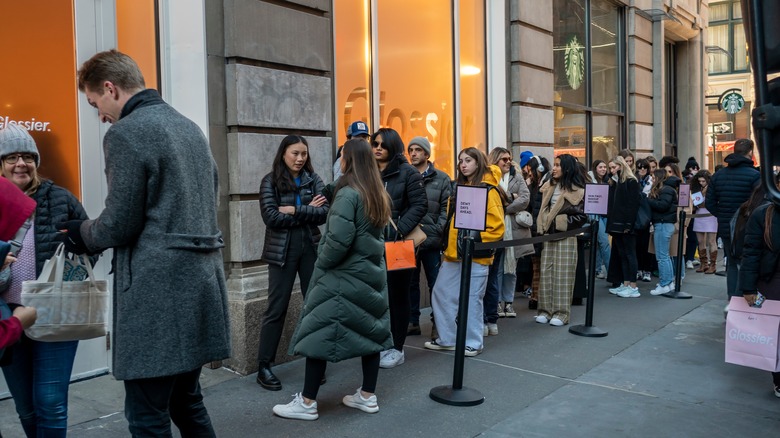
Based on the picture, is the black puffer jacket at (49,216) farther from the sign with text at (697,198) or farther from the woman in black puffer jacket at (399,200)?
the sign with text at (697,198)

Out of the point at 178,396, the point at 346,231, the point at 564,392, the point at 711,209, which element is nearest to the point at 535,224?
the point at 711,209

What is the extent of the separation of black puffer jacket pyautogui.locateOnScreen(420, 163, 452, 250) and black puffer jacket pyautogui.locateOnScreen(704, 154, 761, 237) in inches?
152

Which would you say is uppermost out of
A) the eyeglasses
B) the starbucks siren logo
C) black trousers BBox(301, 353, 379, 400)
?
the starbucks siren logo

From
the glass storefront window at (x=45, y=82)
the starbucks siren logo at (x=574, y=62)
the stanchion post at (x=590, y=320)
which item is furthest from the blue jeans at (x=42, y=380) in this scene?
the starbucks siren logo at (x=574, y=62)

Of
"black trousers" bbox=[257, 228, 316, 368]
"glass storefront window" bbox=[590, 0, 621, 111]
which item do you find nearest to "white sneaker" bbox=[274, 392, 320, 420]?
"black trousers" bbox=[257, 228, 316, 368]

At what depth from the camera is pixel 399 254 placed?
565 centimetres

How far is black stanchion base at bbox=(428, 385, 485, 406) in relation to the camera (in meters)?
5.09

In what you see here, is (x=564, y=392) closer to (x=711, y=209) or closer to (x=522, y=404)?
(x=522, y=404)

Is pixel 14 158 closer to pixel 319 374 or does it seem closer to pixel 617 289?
pixel 319 374

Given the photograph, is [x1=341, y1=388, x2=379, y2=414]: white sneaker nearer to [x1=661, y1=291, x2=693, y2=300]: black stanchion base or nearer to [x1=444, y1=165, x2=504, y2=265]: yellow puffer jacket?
[x1=444, y1=165, x2=504, y2=265]: yellow puffer jacket

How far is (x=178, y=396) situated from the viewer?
3.15 m

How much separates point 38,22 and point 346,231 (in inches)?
112

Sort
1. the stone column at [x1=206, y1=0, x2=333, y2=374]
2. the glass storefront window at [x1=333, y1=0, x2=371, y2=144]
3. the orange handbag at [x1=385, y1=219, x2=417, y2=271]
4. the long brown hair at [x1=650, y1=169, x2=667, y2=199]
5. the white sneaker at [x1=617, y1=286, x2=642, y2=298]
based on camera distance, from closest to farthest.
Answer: the orange handbag at [x1=385, y1=219, x2=417, y2=271], the stone column at [x1=206, y1=0, x2=333, y2=374], the glass storefront window at [x1=333, y1=0, x2=371, y2=144], the white sneaker at [x1=617, y1=286, x2=642, y2=298], the long brown hair at [x1=650, y1=169, x2=667, y2=199]

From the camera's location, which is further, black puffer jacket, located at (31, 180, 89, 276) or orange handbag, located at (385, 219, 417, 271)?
orange handbag, located at (385, 219, 417, 271)
